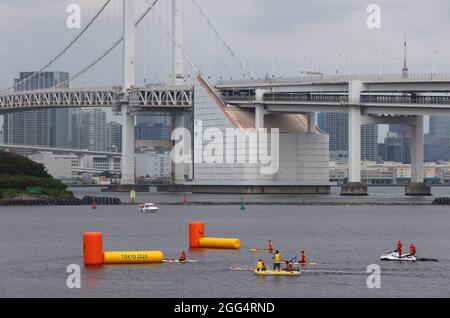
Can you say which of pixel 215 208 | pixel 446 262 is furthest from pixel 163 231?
pixel 215 208

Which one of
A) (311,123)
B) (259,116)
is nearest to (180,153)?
(311,123)

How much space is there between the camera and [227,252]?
7256cm

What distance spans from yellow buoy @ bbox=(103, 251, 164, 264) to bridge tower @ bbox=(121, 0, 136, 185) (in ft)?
393

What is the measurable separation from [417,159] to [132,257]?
97.9 metres

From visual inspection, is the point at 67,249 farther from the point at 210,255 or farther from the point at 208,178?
the point at 208,178

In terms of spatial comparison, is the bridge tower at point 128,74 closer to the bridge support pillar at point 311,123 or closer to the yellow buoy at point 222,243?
the bridge support pillar at point 311,123

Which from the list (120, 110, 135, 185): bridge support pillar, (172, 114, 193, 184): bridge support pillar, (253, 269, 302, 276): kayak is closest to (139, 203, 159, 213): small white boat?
(172, 114, 193, 184): bridge support pillar

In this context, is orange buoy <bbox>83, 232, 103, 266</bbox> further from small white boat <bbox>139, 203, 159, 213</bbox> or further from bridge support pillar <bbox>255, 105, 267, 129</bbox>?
bridge support pillar <bbox>255, 105, 267, 129</bbox>

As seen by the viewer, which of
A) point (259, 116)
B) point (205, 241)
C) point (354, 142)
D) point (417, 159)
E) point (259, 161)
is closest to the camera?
point (205, 241)

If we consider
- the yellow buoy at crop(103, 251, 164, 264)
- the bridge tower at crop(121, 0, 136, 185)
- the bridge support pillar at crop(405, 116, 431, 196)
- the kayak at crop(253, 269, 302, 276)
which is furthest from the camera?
the bridge tower at crop(121, 0, 136, 185)

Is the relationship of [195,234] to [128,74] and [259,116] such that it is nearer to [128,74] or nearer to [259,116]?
[259,116]

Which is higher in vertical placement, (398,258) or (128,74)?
(128,74)

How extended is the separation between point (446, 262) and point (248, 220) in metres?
43.4

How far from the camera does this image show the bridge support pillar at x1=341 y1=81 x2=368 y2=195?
486ft
